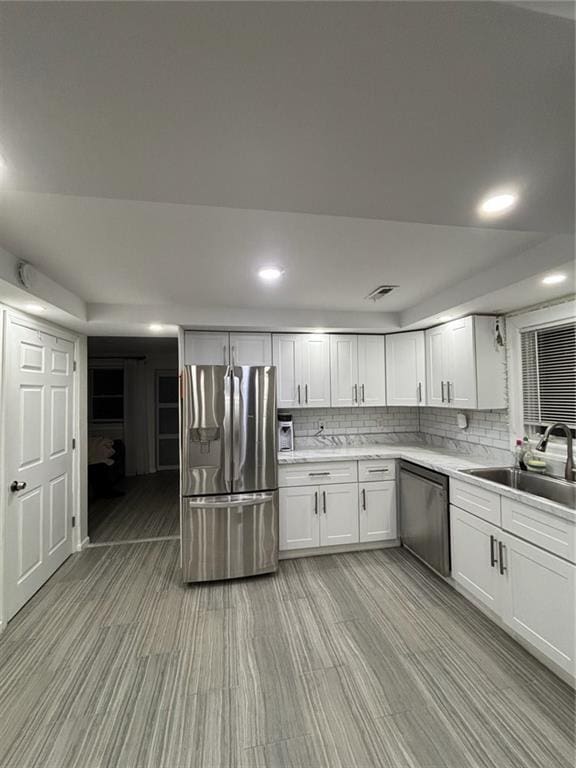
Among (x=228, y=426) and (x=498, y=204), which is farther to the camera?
(x=228, y=426)

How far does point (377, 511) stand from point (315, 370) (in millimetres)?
1507

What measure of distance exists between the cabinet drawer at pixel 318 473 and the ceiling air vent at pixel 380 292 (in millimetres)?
1520

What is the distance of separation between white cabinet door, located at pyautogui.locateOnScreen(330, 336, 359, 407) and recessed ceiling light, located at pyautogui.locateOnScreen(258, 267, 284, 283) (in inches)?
55.2

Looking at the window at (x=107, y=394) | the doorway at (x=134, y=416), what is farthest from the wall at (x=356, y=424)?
the window at (x=107, y=394)

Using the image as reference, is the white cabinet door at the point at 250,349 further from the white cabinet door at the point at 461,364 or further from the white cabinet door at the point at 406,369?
the white cabinet door at the point at 461,364

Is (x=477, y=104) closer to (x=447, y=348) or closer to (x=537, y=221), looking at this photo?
(x=537, y=221)

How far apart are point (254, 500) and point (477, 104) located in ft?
8.79

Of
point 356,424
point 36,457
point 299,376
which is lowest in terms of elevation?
point 36,457

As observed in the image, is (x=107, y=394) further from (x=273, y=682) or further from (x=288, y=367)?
(x=273, y=682)

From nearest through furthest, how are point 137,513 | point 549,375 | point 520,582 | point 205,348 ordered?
1. point 520,582
2. point 549,375
3. point 205,348
4. point 137,513

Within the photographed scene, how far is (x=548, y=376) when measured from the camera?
254cm

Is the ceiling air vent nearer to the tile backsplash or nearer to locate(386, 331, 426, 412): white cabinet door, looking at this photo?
locate(386, 331, 426, 412): white cabinet door

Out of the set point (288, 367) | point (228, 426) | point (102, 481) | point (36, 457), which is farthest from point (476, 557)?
point (102, 481)

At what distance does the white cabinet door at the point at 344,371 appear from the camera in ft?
11.6
